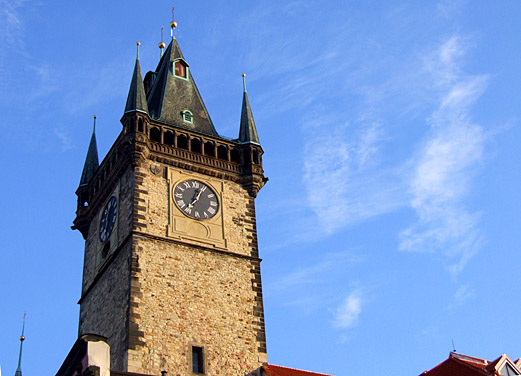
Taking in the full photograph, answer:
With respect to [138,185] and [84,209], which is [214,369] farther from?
[84,209]

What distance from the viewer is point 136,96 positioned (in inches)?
1363

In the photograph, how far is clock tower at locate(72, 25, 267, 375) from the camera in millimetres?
29062

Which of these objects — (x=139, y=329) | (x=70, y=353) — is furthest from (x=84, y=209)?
(x=70, y=353)

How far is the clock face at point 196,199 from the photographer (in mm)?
32594

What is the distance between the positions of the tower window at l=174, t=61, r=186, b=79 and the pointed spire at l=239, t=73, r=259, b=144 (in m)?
3.30

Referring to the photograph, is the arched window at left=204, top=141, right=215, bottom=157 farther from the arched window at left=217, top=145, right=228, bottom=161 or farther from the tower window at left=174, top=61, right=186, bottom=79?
the tower window at left=174, top=61, right=186, bottom=79

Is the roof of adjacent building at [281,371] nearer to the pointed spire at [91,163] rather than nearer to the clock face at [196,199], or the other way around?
the clock face at [196,199]

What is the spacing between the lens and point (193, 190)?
3341cm

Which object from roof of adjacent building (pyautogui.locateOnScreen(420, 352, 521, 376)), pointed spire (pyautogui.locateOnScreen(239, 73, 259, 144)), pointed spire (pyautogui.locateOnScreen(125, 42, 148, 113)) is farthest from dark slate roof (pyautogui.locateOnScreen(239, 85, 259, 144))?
roof of adjacent building (pyautogui.locateOnScreen(420, 352, 521, 376))

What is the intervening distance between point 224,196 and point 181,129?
340 cm

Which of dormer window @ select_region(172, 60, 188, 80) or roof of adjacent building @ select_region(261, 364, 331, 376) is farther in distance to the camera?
dormer window @ select_region(172, 60, 188, 80)

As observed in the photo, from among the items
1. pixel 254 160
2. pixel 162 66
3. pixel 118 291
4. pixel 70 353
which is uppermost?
pixel 162 66

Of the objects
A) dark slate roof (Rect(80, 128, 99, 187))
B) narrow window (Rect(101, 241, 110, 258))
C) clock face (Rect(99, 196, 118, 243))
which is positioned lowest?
narrow window (Rect(101, 241, 110, 258))

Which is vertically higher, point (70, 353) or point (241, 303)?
point (241, 303)
